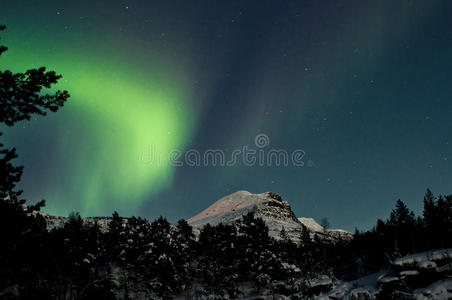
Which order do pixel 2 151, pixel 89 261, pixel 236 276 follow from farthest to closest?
pixel 236 276 < pixel 89 261 < pixel 2 151

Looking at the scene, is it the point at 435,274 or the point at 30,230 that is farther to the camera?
the point at 435,274

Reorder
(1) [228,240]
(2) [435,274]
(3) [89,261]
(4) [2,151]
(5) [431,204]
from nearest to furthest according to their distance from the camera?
(4) [2,151], (2) [435,274], (3) [89,261], (1) [228,240], (5) [431,204]

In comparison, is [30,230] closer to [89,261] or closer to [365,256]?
[89,261]

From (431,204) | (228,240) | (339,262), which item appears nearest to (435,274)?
(228,240)

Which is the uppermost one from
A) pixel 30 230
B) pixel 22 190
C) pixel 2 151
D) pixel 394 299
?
pixel 2 151

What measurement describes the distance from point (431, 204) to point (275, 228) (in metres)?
88.0

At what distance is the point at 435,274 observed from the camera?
34250 mm

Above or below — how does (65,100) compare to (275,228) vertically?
below

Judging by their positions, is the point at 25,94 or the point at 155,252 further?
the point at 155,252

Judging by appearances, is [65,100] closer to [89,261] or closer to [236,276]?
[89,261]

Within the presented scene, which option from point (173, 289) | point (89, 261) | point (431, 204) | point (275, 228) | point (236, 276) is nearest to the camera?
point (89, 261)

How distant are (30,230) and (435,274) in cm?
4510

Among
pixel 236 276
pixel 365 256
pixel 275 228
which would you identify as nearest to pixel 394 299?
pixel 236 276

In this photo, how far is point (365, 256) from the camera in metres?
69.6
